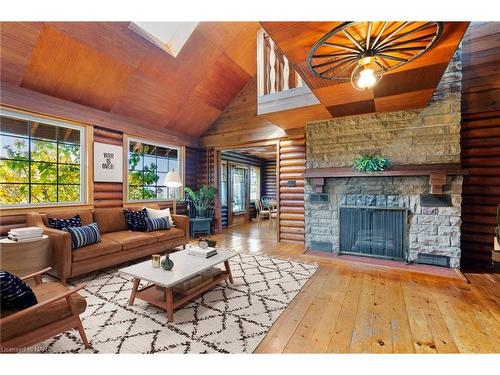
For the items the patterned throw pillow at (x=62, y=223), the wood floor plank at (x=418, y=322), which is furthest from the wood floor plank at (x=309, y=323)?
the patterned throw pillow at (x=62, y=223)

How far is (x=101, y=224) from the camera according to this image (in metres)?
3.94

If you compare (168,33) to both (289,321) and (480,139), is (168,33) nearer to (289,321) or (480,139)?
(289,321)

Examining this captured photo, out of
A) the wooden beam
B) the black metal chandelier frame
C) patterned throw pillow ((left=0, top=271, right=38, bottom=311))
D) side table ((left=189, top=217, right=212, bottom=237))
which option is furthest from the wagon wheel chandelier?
side table ((left=189, top=217, right=212, bottom=237))

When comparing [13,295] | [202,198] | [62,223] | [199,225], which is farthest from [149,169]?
[13,295]

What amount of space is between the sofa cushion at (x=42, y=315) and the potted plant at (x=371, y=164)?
406 centimetres

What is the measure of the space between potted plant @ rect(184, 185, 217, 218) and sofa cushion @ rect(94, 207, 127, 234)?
6.51ft

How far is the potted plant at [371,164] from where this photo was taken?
3.80 metres

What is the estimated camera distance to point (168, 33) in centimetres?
415

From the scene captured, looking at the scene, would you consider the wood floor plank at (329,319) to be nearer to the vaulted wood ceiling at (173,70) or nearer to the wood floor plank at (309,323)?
the wood floor plank at (309,323)

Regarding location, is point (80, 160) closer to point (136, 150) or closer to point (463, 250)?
point (136, 150)

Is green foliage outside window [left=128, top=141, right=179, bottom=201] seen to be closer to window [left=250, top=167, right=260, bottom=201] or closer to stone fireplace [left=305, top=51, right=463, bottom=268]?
stone fireplace [left=305, top=51, right=463, bottom=268]

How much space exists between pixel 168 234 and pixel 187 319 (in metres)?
2.21
